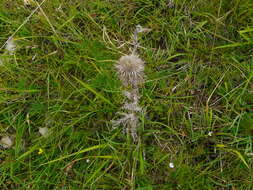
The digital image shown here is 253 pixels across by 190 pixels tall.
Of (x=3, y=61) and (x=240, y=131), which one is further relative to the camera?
(x=3, y=61)

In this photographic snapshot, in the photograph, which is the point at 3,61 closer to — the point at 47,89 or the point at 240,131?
the point at 47,89

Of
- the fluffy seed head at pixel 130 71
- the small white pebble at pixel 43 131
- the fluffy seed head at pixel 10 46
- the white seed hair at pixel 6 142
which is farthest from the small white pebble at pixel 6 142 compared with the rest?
the fluffy seed head at pixel 130 71

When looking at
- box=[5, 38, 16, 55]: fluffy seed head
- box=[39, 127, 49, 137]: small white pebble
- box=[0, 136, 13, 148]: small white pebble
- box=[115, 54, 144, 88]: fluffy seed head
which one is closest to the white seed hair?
box=[0, 136, 13, 148]: small white pebble

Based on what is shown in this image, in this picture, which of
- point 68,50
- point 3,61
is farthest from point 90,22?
point 3,61

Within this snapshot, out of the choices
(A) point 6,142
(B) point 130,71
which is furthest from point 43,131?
(B) point 130,71

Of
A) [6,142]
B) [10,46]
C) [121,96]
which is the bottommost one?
[6,142]

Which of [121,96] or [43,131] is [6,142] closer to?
[43,131]

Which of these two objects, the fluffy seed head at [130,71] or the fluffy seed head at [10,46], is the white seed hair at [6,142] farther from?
the fluffy seed head at [130,71]
